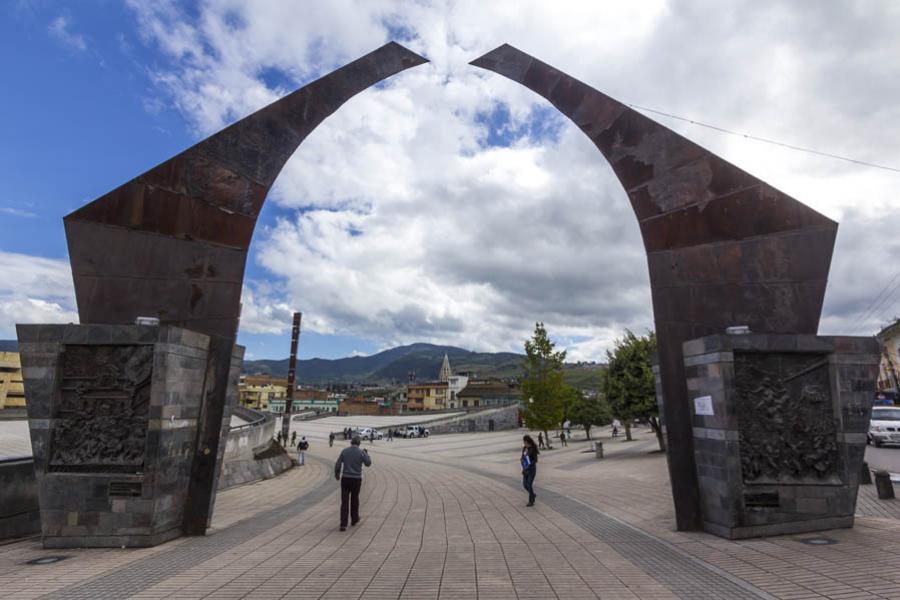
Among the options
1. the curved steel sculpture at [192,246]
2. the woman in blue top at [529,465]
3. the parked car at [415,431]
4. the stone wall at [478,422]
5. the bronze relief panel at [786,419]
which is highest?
the curved steel sculpture at [192,246]

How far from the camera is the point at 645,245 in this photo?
10.7 meters

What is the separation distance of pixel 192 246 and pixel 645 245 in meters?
9.87

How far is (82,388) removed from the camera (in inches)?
346

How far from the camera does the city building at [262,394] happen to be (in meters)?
123

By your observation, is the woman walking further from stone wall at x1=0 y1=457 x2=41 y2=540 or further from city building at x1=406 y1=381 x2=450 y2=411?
city building at x1=406 y1=381 x2=450 y2=411

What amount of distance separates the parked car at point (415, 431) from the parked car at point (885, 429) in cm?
3897

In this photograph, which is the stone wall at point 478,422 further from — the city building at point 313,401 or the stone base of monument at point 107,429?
the city building at point 313,401

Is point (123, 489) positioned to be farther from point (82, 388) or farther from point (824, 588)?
point (824, 588)

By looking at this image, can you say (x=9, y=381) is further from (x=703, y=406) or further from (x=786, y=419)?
(x=786, y=419)

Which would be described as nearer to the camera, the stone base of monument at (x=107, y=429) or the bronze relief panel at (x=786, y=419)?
the stone base of monument at (x=107, y=429)

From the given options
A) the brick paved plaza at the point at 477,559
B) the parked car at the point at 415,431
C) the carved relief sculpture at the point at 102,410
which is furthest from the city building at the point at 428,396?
the carved relief sculpture at the point at 102,410

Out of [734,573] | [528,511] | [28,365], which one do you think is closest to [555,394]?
[528,511]

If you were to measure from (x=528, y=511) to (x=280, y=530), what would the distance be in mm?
5501

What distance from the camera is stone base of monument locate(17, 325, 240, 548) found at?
328 inches
